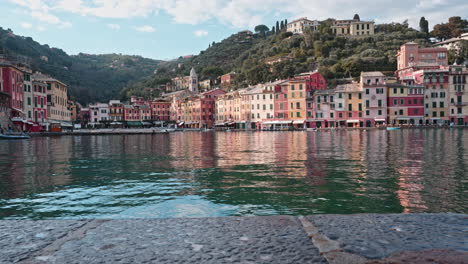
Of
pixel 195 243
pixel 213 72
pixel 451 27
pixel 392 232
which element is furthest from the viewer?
pixel 213 72

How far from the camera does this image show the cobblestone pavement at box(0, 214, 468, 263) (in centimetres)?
299

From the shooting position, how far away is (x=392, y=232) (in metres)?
3.58

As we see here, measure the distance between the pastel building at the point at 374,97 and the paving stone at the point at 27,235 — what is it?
78955mm

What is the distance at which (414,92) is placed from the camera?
75562mm

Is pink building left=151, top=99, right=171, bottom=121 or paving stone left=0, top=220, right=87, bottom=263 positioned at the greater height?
pink building left=151, top=99, right=171, bottom=121

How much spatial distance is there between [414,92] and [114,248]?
82966mm

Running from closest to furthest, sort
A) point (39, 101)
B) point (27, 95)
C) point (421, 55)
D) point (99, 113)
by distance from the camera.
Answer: point (27, 95) → point (39, 101) → point (421, 55) → point (99, 113)

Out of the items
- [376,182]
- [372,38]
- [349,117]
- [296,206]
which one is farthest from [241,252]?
[372,38]

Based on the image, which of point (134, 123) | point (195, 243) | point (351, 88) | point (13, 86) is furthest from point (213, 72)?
point (195, 243)

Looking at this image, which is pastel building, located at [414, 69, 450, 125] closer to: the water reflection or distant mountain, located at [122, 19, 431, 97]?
distant mountain, located at [122, 19, 431, 97]

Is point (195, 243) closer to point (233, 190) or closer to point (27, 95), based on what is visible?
point (233, 190)

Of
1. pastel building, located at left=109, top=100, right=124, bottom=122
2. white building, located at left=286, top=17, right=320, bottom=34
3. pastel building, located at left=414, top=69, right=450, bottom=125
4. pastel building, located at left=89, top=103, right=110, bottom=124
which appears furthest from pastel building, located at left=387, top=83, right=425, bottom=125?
white building, located at left=286, top=17, right=320, bottom=34

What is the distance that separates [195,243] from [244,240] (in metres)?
0.47

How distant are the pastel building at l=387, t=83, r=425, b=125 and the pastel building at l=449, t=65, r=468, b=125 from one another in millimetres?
6503
